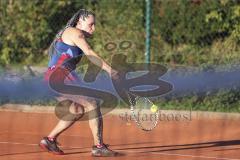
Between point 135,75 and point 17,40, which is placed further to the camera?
point 17,40

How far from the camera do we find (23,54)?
1550 cm

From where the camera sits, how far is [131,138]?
1046 centimetres

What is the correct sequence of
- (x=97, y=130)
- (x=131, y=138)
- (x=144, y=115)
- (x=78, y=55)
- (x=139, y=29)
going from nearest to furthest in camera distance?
(x=97, y=130), (x=78, y=55), (x=131, y=138), (x=144, y=115), (x=139, y=29)

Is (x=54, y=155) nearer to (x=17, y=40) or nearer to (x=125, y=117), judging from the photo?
(x=125, y=117)

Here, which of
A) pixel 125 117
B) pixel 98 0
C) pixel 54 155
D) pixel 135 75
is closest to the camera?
pixel 54 155

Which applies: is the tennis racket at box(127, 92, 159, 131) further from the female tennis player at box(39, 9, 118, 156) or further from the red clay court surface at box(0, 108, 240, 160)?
the female tennis player at box(39, 9, 118, 156)

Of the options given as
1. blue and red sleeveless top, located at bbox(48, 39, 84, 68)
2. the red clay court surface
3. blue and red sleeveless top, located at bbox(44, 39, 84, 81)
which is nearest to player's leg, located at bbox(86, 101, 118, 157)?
the red clay court surface

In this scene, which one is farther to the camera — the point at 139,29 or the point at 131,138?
the point at 139,29

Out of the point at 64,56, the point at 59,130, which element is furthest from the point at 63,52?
the point at 59,130

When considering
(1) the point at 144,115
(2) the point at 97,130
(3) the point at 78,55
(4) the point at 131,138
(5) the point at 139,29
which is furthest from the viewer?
(5) the point at 139,29

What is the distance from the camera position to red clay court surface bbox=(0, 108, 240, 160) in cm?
905

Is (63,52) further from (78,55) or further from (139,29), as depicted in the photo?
(139,29)

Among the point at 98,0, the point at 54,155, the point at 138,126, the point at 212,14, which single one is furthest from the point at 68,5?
the point at 54,155

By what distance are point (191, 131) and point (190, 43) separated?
3944mm
